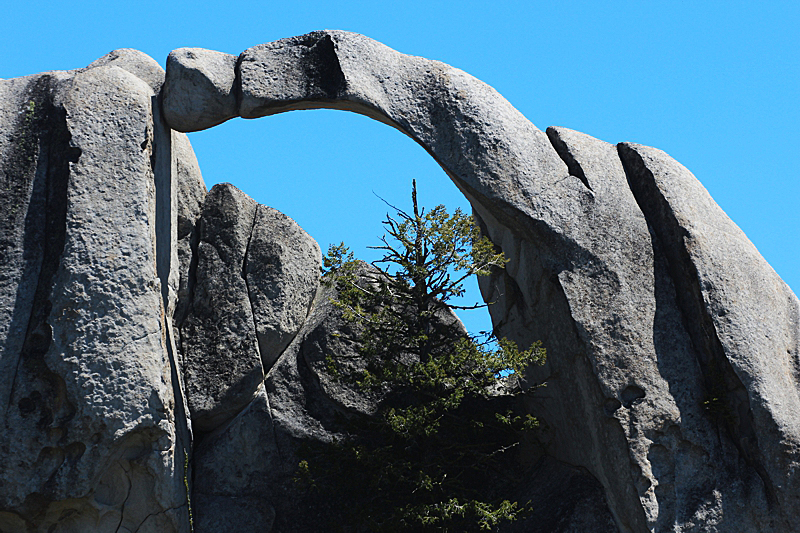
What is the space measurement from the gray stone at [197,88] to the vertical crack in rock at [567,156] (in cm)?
363

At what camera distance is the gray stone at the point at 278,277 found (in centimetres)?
1174

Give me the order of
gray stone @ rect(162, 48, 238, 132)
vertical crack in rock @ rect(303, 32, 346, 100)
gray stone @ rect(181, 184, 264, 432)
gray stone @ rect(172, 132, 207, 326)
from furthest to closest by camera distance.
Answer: gray stone @ rect(172, 132, 207, 326)
gray stone @ rect(181, 184, 264, 432)
vertical crack in rock @ rect(303, 32, 346, 100)
gray stone @ rect(162, 48, 238, 132)

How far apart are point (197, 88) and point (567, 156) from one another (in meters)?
4.19

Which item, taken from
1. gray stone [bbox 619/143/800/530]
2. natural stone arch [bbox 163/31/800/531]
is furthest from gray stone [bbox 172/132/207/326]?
gray stone [bbox 619/143/800/530]

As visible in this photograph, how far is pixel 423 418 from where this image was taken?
10016mm

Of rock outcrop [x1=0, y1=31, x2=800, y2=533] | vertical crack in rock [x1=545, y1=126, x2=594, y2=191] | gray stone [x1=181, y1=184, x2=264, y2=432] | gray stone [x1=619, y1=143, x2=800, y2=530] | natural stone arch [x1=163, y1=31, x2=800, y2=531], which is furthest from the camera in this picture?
gray stone [x1=181, y1=184, x2=264, y2=432]

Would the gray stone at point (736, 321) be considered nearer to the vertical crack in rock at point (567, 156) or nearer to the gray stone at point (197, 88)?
the vertical crack in rock at point (567, 156)

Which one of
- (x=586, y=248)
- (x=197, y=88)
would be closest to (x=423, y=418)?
(x=586, y=248)

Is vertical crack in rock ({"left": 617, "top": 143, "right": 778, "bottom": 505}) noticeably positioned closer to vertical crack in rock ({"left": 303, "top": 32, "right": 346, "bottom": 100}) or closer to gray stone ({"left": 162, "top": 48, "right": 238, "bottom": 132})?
vertical crack in rock ({"left": 303, "top": 32, "right": 346, "bottom": 100})

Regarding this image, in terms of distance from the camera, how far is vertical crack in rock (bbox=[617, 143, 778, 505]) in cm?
999

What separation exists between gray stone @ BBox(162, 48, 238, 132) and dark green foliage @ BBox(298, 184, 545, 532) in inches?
79.9

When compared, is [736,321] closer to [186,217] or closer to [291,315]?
[291,315]

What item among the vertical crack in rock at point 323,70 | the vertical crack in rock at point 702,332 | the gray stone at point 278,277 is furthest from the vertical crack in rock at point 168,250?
the vertical crack in rock at point 702,332


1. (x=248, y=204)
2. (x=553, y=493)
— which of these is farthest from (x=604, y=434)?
(x=248, y=204)
